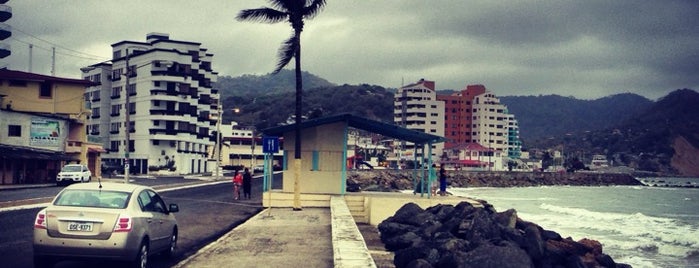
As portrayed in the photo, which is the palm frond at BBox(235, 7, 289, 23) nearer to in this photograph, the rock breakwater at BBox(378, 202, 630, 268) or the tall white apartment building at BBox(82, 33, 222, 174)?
the rock breakwater at BBox(378, 202, 630, 268)

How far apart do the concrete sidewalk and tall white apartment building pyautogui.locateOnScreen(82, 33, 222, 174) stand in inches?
2917

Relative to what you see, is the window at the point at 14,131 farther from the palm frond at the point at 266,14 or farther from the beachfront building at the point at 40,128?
the palm frond at the point at 266,14

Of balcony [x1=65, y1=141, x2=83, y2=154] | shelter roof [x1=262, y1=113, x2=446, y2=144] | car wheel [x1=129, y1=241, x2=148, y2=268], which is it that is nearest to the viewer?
car wheel [x1=129, y1=241, x2=148, y2=268]

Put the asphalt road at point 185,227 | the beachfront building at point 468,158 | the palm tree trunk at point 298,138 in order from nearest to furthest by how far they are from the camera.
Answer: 1. the asphalt road at point 185,227
2. the palm tree trunk at point 298,138
3. the beachfront building at point 468,158

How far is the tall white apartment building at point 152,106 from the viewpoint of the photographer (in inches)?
3885

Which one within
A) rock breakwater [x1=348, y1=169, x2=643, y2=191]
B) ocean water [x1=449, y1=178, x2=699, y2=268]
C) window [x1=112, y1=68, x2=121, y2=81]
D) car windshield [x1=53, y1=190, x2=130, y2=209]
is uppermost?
window [x1=112, y1=68, x2=121, y2=81]

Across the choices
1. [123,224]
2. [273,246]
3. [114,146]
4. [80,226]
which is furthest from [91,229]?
[114,146]

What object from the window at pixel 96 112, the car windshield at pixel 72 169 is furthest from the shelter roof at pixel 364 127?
the window at pixel 96 112

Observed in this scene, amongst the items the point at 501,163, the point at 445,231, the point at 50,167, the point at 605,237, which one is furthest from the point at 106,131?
the point at 501,163

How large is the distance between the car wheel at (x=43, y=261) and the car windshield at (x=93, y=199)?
97 centimetres

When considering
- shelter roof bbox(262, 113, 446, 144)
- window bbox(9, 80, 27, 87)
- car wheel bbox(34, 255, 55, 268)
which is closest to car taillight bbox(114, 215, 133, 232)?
car wheel bbox(34, 255, 55, 268)

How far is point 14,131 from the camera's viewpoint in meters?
55.0

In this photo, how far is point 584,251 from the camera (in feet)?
88.7

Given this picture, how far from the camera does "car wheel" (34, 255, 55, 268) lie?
39.5 feet
